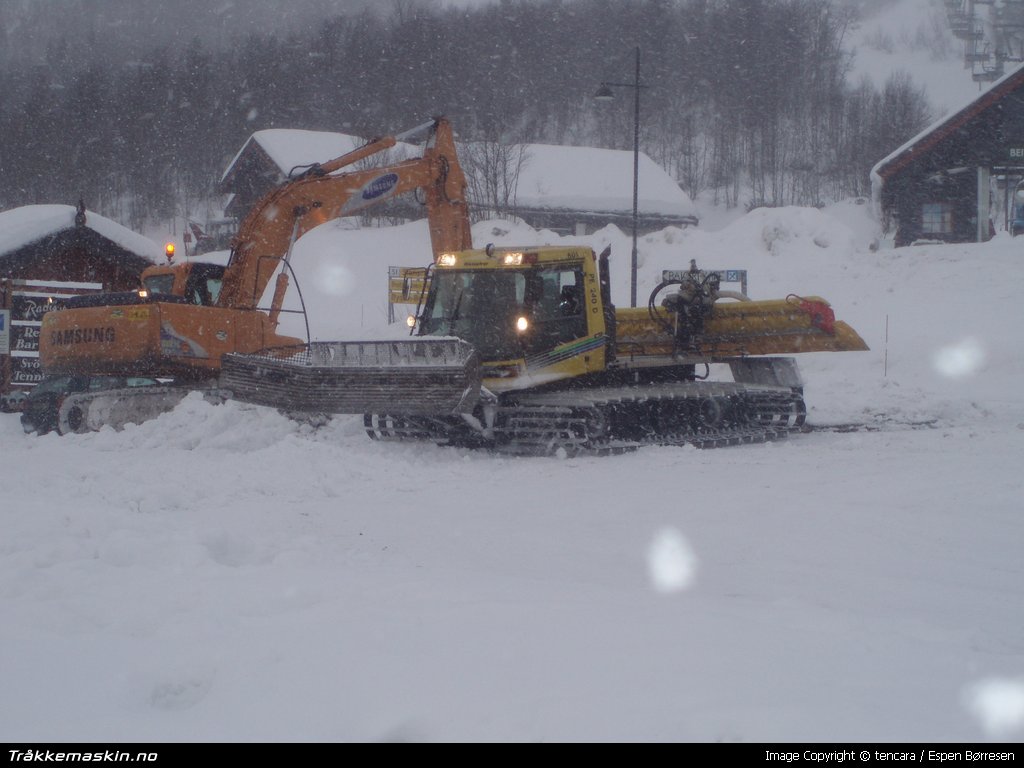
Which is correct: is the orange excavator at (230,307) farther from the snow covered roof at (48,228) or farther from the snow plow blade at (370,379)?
the snow covered roof at (48,228)

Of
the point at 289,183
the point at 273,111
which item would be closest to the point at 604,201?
the point at 273,111

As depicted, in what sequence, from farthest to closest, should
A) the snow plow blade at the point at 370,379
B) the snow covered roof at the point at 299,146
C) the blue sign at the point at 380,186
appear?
the snow covered roof at the point at 299,146
the blue sign at the point at 380,186
the snow plow blade at the point at 370,379

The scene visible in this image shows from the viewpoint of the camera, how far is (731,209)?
6044cm

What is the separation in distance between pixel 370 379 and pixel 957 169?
87.4ft

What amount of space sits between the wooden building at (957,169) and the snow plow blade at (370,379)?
83.2 ft

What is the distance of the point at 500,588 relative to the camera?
546 centimetres

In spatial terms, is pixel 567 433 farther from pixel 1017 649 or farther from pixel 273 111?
pixel 273 111

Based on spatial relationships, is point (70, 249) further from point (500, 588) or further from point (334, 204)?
point (500, 588)

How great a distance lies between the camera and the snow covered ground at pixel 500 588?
147 inches

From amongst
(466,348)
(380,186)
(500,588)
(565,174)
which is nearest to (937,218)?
(565,174)

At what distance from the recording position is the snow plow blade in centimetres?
1020

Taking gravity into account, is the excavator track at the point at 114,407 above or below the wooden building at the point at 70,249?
below

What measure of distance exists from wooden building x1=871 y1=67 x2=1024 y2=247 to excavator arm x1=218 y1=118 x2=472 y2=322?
22.6 m

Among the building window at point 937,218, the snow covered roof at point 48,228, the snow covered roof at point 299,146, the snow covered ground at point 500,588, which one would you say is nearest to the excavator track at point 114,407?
the snow covered ground at point 500,588
